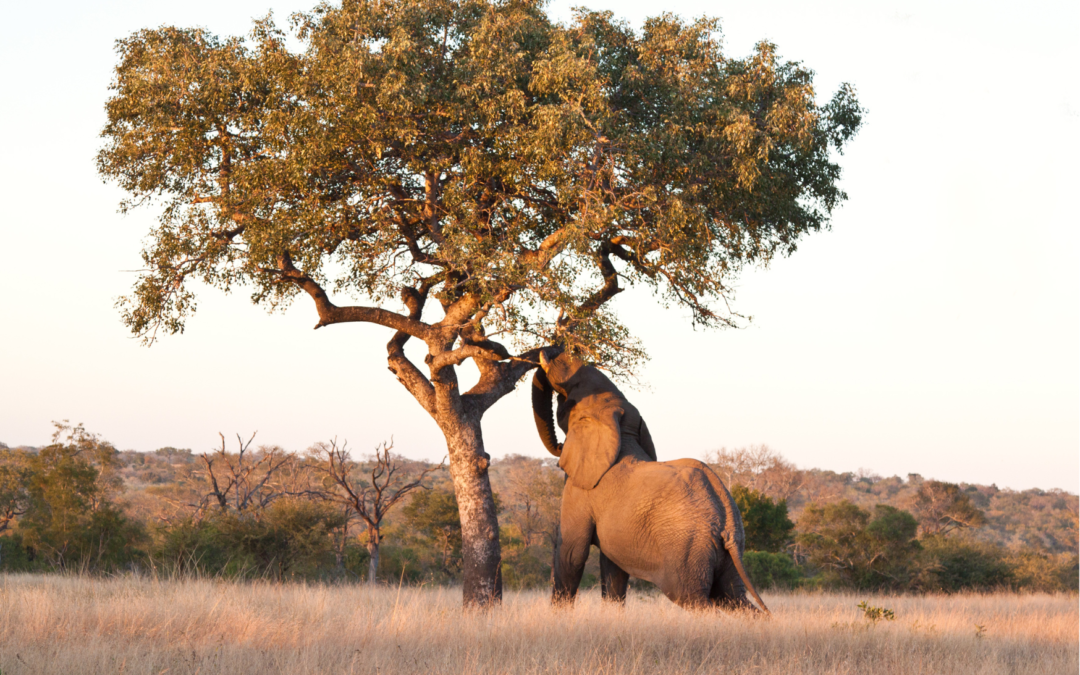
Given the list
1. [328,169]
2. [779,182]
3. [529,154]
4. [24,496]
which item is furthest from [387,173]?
[24,496]

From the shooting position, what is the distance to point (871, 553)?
1027 inches

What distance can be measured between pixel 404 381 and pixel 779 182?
6.61 meters

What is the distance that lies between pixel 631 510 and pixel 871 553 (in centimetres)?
1672

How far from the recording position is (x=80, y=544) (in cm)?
2170

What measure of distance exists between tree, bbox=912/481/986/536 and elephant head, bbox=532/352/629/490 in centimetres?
3128

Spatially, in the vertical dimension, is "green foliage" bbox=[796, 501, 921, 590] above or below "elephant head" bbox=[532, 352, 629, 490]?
below

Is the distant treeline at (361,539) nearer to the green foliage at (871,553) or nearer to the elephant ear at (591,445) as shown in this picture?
the green foliage at (871,553)

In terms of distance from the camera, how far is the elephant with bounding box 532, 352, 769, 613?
11383 mm

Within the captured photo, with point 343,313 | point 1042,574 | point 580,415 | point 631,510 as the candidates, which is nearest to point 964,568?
point 1042,574

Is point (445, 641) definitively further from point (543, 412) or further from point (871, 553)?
point (871, 553)

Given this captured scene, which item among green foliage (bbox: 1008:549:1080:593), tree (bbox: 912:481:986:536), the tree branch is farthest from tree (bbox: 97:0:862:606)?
tree (bbox: 912:481:986:536)

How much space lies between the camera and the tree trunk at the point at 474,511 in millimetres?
13898

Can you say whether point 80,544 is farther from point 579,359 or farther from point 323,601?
point 579,359

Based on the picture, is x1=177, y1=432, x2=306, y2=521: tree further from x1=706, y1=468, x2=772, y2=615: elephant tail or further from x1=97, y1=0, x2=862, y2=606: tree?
x1=706, y1=468, x2=772, y2=615: elephant tail
